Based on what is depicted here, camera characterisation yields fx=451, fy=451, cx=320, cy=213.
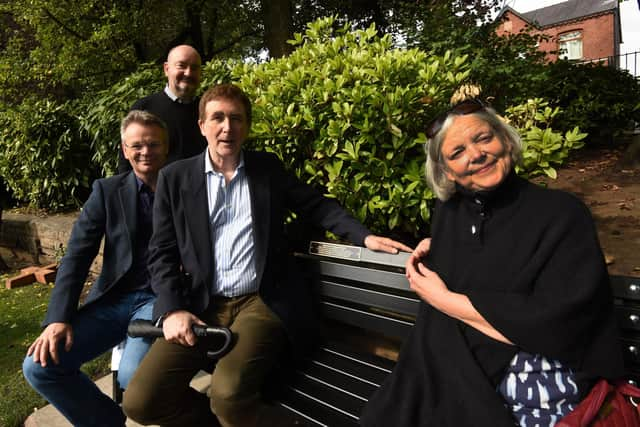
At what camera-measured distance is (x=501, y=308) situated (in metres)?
1.56

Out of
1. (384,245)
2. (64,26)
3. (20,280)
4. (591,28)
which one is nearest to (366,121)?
(384,245)

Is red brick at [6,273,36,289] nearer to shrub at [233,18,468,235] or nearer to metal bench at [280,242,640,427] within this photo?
shrub at [233,18,468,235]

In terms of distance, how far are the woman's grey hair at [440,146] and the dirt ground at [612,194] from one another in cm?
261

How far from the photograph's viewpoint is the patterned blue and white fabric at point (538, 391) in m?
1.53

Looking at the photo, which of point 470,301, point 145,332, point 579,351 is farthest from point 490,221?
point 145,332

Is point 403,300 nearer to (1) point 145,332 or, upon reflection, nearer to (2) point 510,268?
(2) point 510,268

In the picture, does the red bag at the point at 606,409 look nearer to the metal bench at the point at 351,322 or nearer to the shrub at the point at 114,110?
the metal bench at the point at 351,322

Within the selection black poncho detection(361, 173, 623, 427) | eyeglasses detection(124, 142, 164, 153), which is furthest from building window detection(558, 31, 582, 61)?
black poncho detection(361, 173, 623, 427)

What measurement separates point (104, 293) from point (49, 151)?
529cm

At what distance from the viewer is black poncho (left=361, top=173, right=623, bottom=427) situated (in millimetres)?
1466

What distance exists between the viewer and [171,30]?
12898 mm

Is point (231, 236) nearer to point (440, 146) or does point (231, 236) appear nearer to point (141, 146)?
point (141, 146)

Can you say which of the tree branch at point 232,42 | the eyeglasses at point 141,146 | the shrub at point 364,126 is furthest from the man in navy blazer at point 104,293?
the tree branch at point 232,42

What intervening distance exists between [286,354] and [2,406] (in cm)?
224
